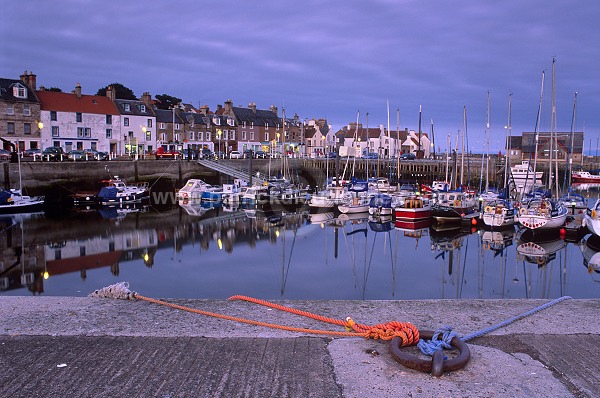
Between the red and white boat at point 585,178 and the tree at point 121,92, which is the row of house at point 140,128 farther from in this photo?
the tree at point 121,92

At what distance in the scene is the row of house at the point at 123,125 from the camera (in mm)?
51656

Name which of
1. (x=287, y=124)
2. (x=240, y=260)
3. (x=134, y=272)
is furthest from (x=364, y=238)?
(x=287, y=124)

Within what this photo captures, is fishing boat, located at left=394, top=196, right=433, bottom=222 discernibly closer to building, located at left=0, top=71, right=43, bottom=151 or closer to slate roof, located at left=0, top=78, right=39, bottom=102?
building, located at left=0, top=71, right=43, bottom=151

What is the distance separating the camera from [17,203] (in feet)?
109

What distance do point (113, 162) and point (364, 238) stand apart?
1064 inches

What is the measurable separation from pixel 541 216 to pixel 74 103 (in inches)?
1938

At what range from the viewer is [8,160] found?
4025cm

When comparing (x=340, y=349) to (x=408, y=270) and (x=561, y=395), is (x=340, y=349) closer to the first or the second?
(x=561, y=395)

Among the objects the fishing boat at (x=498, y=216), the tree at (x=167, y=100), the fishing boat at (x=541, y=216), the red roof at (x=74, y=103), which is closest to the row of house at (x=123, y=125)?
the red roof at (x=74, y=103)

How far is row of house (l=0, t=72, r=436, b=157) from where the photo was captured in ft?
169

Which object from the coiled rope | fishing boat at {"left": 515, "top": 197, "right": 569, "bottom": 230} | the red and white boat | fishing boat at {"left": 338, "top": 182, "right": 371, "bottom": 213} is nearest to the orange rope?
the coiled rope

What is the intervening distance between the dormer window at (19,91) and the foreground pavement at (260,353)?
51.1m

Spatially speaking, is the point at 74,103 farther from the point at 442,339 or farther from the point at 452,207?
the point at 442,339

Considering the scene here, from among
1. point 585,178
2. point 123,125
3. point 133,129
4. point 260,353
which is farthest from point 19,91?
point 585,178
